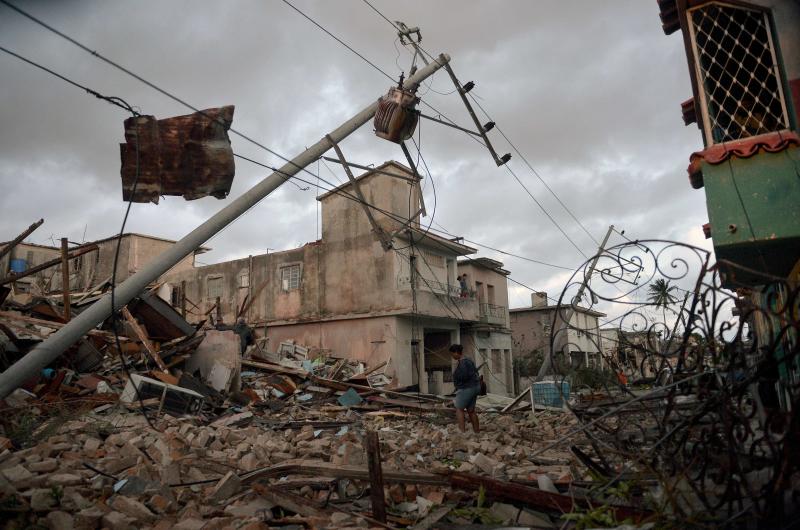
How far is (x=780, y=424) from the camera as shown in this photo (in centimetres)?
308

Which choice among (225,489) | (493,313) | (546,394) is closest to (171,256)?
(225,489)

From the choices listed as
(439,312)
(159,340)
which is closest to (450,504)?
(159,340)

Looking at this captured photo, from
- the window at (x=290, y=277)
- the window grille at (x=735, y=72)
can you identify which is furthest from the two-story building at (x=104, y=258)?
the window grille at (x=735, y=72)

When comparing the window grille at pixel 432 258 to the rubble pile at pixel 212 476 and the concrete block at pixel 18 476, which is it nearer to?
the rubble pile at pixel 212 476

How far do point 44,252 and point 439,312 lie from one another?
25.5 metres

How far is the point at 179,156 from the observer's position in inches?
322

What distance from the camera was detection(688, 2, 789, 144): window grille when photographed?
229 inches

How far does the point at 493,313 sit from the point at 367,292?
1003cm

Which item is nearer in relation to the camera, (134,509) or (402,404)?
(134,509)

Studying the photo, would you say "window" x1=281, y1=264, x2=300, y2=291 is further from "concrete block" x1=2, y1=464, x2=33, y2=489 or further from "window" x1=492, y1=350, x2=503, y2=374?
"concrete block" x1=2, y1=464, x2=33, y2=489

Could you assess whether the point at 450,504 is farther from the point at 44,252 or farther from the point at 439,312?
the point at 44,252

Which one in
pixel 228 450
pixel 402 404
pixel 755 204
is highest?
pixel 755 204

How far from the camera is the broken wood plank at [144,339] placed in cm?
1235

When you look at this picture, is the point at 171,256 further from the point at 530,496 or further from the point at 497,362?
the point at 497,362
